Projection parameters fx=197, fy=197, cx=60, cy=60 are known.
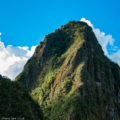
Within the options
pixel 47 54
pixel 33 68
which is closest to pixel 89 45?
pixel 47 54

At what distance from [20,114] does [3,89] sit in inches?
267

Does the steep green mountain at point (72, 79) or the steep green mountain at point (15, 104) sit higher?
the steep green mountain at point (72, 79)

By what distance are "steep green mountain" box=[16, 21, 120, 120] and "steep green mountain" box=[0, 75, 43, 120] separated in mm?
31800

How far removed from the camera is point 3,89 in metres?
39.0

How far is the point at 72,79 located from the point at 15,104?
170 feet

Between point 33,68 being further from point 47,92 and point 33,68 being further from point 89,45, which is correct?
point 89,45

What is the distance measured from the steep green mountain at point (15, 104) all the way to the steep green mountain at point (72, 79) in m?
31.8

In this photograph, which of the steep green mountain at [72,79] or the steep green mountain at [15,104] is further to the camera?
the steep green mountain at [72,79]

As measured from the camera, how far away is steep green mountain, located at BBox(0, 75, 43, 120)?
34.3 meters

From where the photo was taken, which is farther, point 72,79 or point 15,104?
point 72,79

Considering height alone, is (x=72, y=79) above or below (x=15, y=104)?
above

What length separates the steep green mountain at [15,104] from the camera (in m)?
34.3

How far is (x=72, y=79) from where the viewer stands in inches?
3415

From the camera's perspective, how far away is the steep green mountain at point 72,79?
2972 inches
